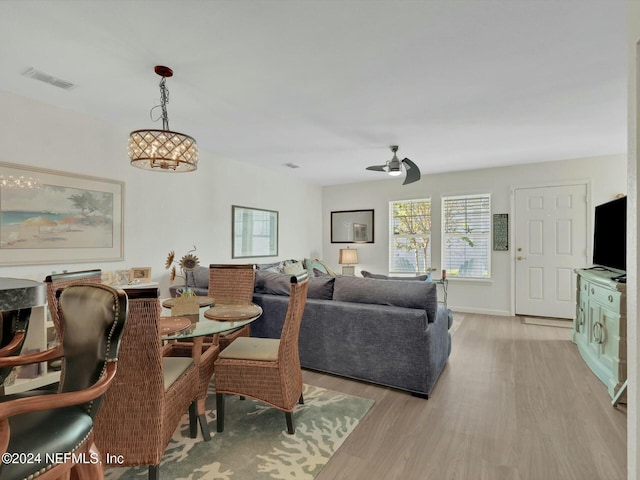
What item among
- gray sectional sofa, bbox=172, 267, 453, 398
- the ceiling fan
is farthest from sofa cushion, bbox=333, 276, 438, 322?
the ceiling fan

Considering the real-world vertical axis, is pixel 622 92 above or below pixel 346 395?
above

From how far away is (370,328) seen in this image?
271 centimetres

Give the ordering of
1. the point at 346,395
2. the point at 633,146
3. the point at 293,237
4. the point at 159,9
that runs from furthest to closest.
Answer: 1. the point at 293,237
2. the point at 346,395
3. the point at 159,9
4. the point at 633,146

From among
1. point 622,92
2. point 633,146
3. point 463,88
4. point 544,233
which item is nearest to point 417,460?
point 633,146

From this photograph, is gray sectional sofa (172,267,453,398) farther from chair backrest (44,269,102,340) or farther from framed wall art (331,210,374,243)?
framed wall art (331,210,374,243)

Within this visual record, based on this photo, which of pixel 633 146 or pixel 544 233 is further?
pixel 544 233

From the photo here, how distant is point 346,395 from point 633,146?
91.2 inches

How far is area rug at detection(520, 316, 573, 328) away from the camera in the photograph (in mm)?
4723

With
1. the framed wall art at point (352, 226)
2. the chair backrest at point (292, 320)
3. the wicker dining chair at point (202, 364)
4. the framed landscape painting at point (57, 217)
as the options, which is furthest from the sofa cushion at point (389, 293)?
the framed wall art at point (352, 226)

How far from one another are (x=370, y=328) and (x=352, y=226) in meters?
4.22

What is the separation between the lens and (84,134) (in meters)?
3.25

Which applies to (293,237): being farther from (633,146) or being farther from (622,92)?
(633,146)

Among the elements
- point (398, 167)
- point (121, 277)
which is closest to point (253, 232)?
point (121, 277)

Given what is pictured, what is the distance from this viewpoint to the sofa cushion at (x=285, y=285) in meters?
3.03
